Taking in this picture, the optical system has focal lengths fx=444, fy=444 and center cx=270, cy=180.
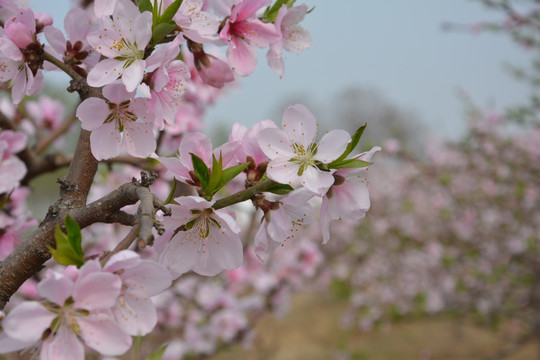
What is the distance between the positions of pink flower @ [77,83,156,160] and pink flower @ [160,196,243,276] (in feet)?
0.56

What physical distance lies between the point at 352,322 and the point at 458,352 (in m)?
2.04

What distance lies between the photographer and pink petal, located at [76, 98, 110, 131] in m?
0.73

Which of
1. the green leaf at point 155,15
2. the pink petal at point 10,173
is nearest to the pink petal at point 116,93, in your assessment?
the green leaf at point 155,15

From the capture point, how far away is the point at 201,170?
2.21ft

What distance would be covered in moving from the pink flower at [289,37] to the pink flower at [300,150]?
224 millimetres

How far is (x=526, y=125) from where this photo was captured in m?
3.96

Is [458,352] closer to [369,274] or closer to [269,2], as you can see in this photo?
[369,274]

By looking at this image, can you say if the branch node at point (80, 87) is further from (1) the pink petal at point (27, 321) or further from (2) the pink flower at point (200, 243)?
(1) the pink petal at point (27, 321)

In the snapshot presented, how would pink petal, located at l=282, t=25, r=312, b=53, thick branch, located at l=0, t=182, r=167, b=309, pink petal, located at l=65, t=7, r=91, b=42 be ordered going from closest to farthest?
thick branch, located at l=0, t=182, r=167, b=309, pink petal, located at l=65, t=7, r=91, b=42, pink petal, located at l=282, t=25, r=312, b=53

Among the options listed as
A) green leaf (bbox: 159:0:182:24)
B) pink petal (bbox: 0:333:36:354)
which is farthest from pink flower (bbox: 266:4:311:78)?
pink petal (bbox: 0:333:36:354)

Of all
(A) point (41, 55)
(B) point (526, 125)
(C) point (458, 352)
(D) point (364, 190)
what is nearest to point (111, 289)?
(D) point (364, 190)

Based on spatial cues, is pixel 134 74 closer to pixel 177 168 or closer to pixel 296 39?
pixel 177 168

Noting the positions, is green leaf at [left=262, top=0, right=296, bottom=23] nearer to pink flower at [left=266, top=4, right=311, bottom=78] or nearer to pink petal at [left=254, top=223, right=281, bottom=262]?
pink flower at [left=266, top=4, right=311, bottom=78]

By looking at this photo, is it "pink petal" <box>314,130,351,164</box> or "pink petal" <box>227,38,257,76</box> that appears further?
"pink petal" <box>227,38,257,76</box>
